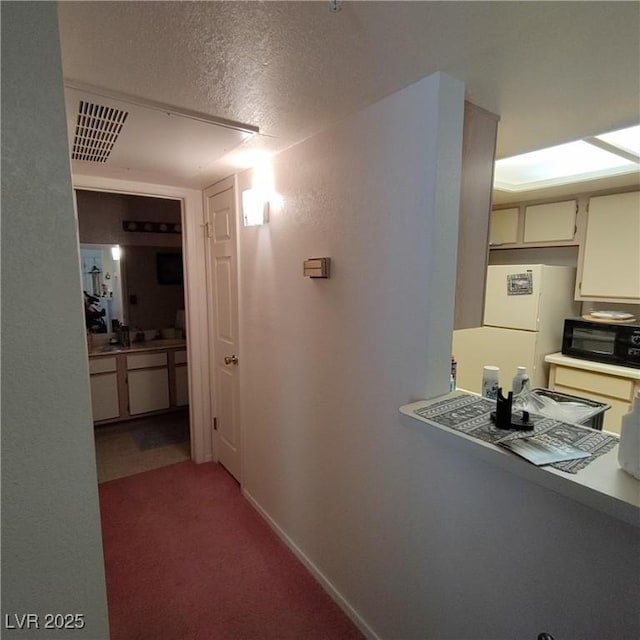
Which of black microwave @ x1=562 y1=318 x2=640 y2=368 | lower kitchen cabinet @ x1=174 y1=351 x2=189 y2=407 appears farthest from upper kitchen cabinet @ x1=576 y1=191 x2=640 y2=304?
lower kitchen cabinet @ x1=174 y1=351 x2=189 y2=407

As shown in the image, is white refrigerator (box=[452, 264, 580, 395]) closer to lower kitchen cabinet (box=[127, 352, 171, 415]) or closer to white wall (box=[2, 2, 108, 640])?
white wall (box=[2, 2, 108, 640])

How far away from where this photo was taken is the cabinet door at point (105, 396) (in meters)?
3.52

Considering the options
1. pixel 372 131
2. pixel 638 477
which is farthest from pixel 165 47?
pixel 638 477

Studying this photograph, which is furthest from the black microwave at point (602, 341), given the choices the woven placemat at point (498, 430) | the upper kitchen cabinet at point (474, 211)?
the woven placemat at point (498, 430)

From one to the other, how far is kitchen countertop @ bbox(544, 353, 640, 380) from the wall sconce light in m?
2.42

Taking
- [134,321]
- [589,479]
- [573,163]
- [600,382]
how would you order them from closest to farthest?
1. [589,479]
2. [573,163]
3. [600,382]
4. [134,321]

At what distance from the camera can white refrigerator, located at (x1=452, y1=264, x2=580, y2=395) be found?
2793mm

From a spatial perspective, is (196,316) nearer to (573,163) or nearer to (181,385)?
(181,385)

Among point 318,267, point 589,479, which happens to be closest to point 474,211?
point 318,267

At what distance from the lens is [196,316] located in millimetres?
2963

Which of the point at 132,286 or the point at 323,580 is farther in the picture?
the point at 132,286

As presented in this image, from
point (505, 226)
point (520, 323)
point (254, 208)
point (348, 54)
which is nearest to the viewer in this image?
point (348, 54)

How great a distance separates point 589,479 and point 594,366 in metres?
2.27

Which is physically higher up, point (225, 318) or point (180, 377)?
point (225, 318)
